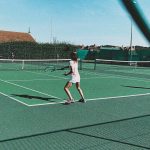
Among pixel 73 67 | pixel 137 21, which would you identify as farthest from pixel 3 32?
pixel 137 21

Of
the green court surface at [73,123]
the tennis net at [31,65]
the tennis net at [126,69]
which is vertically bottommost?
the green court surface at [73,123]

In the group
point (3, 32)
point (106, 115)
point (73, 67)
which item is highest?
point (3, 32)

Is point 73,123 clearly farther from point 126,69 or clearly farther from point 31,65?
point 31,65

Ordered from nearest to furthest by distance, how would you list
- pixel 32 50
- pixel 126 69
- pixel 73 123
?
1. pixel 73 123
2. pixel 126 69
3. pixel 32 50

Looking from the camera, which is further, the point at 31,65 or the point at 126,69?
the point at 31,65

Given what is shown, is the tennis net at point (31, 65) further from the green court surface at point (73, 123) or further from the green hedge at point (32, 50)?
the green court surface at point (73, 123)

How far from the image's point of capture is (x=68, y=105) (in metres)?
9.67

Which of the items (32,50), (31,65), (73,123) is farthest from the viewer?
(32,50)

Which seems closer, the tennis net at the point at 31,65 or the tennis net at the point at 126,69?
the tennis net at the point at 126,69

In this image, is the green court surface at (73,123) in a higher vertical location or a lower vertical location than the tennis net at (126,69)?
lower

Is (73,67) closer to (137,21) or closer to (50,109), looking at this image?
(50,109)

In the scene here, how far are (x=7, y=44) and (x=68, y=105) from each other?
3537cm

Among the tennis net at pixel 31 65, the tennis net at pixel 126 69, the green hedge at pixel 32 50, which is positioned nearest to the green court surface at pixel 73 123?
the tennis net at pixel 126 69

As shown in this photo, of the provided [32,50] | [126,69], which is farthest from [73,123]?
[32,50]
